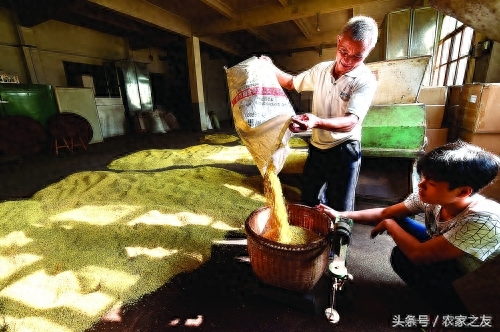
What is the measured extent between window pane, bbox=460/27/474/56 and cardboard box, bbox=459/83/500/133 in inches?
133

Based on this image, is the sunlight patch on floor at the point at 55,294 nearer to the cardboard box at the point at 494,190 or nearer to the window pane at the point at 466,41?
the cardboard box at the point at 494,190

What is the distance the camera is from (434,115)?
10.8ft

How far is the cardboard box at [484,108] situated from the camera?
2504 mm

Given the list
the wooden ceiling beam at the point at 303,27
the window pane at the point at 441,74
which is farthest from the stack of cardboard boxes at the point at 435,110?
the wooden ceiling beam at the point at 303,27

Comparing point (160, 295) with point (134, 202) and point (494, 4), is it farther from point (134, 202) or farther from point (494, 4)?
point (494, 4)

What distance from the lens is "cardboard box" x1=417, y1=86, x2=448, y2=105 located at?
10.6ft

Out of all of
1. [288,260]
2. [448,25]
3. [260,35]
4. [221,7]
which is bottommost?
[288,260]

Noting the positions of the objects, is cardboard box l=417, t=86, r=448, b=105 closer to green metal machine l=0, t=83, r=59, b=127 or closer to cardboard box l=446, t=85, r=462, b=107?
cardboard box l=446, t=85, r=462, b=107

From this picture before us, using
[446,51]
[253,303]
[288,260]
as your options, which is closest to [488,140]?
[288,260]

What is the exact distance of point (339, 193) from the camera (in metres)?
1.72

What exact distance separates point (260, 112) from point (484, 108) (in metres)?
2.92

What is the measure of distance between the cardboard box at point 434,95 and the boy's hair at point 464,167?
2825 mm

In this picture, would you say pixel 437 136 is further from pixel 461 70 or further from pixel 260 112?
pixel 461 70

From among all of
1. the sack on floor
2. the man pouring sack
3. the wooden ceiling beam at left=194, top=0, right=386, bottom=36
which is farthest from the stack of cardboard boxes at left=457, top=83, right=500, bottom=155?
the wooden ceiling beam at left=194, top=0, right=386, bottom=36
